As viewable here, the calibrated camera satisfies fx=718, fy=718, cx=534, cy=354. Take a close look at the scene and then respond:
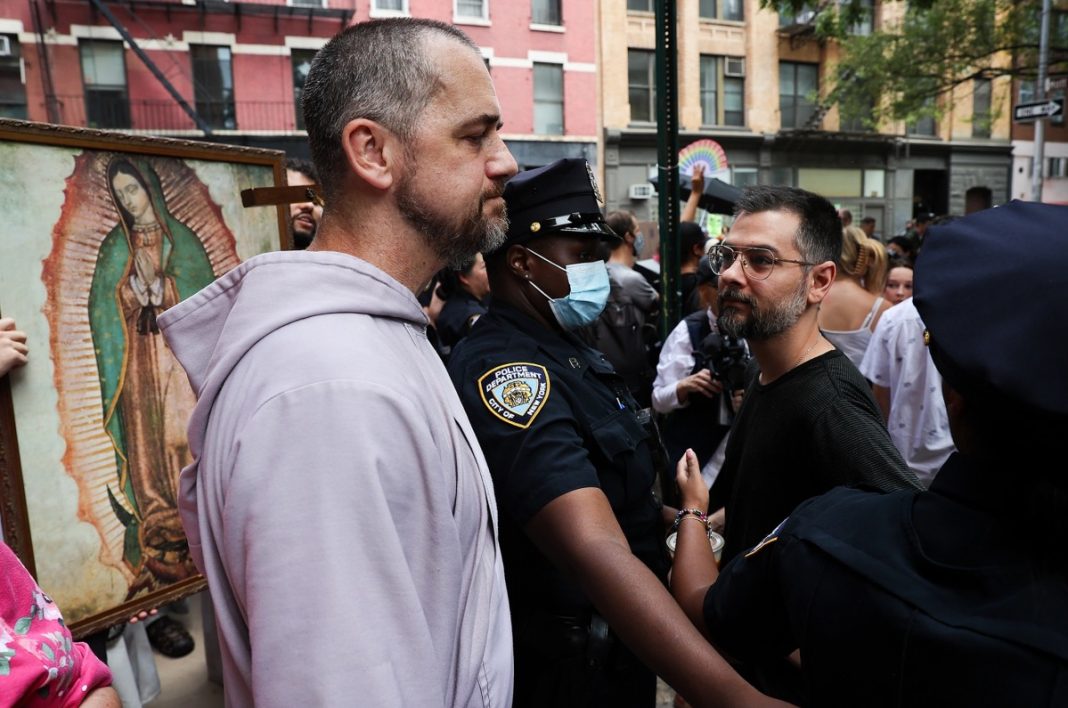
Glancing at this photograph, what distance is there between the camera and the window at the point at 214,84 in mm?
17547

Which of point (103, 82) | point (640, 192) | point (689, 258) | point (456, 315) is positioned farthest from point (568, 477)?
point (640, 192)

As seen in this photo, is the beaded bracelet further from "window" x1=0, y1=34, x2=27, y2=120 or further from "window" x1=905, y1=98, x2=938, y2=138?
"window" x1=905, y1=98, x2=938, y2=138

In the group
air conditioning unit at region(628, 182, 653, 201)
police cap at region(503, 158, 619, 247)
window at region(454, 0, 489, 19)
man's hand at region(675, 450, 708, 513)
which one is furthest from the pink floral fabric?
air conditioning unit at region(628, 182, 653, 201)

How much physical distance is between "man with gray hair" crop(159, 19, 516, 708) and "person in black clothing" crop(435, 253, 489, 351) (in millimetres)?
2849

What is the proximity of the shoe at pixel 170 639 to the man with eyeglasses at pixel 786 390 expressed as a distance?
2.87 metres

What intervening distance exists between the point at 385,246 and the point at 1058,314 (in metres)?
0.99

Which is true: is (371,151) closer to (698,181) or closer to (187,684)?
(187,684)

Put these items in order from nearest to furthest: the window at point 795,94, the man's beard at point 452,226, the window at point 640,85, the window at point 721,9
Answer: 1. the man's beard at point 452,226
2. the window at point 640,85
3. the window at point 721,9
4. the window at point 795,94

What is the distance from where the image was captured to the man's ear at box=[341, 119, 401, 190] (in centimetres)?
123

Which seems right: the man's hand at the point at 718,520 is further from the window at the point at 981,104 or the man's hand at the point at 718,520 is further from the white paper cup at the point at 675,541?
the window at the point at 981,104

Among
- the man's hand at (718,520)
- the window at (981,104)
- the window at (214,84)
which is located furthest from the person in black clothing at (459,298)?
the window at (981,104)

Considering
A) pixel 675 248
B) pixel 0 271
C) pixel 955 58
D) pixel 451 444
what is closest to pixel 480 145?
pixel 451 444

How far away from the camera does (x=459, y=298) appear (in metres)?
4.46

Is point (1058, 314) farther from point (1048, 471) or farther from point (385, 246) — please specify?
point (385, 246)
